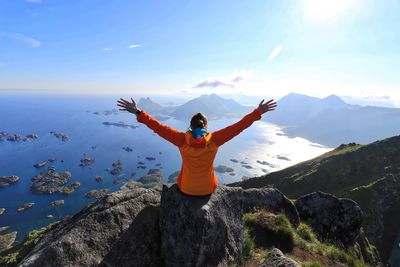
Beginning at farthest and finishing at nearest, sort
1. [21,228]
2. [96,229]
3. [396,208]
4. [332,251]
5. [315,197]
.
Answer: [21,228] → [396,208] → [315,197] → [332,251] → [96,229]

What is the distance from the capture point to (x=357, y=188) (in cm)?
7638

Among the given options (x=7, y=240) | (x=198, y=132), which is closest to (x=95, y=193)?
(x=7, y=240)

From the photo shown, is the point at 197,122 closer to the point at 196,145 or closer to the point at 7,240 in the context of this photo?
the point at 196,145

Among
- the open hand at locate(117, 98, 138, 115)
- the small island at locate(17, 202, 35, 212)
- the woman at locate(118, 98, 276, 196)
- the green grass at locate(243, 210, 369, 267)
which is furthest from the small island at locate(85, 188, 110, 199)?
the woman at locate(118, 98, 276, 196)

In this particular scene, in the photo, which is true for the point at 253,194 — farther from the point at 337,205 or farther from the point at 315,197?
the point at 337,205

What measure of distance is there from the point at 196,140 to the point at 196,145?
18 centimetres

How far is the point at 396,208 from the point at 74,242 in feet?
263

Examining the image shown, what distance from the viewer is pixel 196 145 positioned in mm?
9023

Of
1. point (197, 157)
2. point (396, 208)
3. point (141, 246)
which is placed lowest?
point (396, 208)

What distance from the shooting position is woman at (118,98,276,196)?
907 centimetres

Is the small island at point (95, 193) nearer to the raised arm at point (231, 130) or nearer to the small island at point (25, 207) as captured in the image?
the small island at point (25, 207)

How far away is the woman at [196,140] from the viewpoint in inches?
357

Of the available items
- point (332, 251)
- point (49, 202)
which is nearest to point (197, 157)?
point (332, 251)

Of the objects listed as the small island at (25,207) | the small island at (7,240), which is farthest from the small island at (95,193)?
the small island at (7,240)
